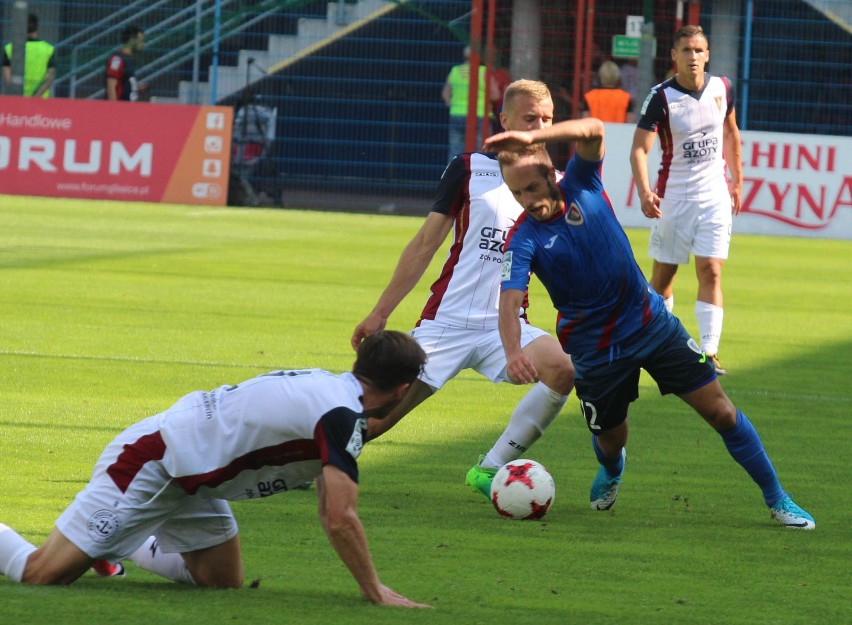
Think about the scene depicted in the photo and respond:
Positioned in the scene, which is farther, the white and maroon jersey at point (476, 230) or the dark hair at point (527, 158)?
the white and maroon jersey at point (476, 230)

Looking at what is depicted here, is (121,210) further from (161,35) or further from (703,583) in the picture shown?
(703,583)

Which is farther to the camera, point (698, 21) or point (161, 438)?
point (698, 21)

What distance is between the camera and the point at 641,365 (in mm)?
5863

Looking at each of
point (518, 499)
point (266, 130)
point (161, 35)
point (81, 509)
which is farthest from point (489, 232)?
point (161, 35)

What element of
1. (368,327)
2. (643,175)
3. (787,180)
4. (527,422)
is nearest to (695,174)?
(643,175)

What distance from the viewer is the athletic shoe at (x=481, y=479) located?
20.7ft

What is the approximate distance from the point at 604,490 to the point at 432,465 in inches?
40.3

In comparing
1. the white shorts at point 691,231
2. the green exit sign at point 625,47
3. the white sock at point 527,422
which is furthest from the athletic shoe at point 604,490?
the green exit sign at point 625,47

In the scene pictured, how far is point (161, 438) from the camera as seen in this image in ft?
15.5

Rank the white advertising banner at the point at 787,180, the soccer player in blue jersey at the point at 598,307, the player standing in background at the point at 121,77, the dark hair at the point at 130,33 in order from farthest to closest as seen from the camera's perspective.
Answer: the dark hair at the point at 130,33, the player standing in background at the point at 121,77, the white advertising banner at the point at 787,180, the soccer player in blue jersey at the point at 598,307

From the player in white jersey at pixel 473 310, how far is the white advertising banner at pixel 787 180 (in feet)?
47.3

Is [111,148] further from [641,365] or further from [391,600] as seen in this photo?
[391,600]

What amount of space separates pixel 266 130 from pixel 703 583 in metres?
19.9

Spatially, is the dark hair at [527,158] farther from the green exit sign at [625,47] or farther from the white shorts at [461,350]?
the green exit sign at [625,47]
